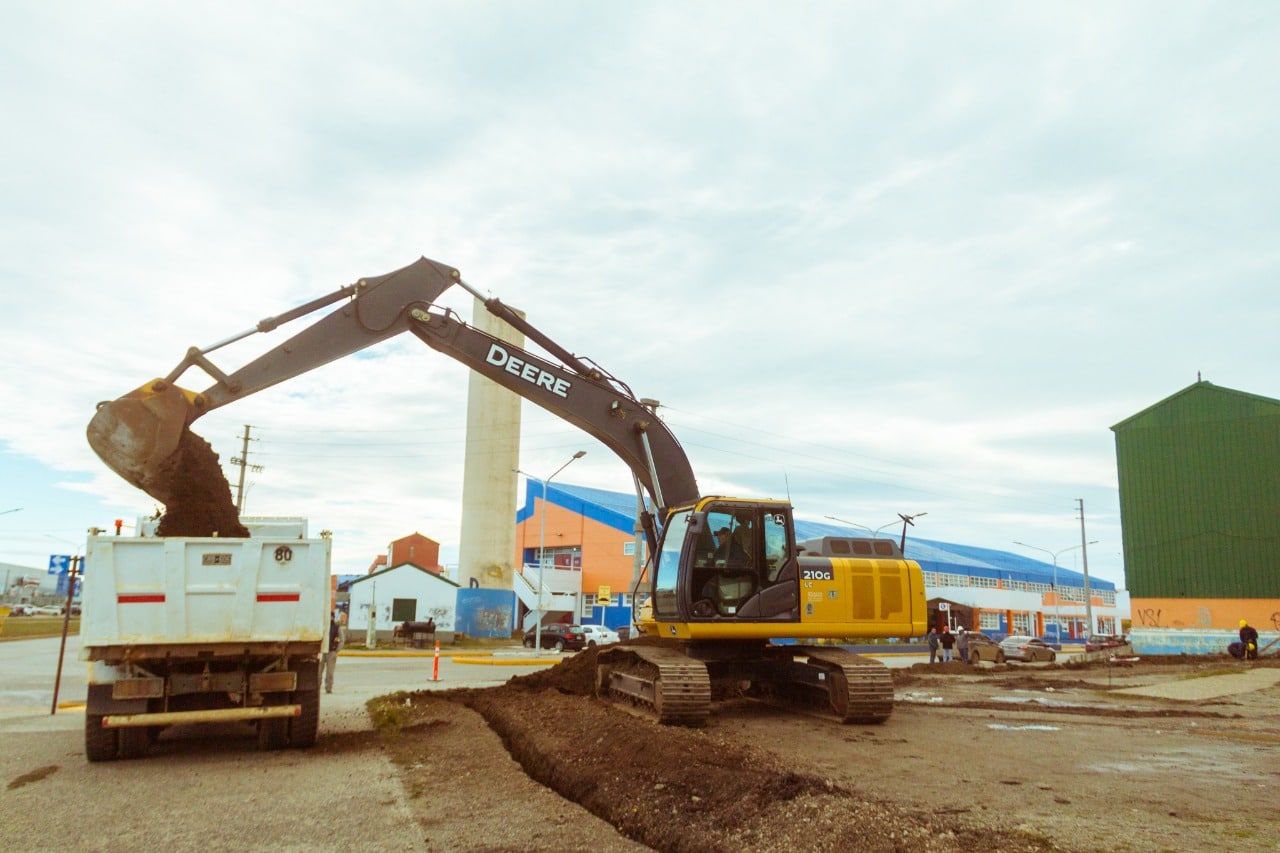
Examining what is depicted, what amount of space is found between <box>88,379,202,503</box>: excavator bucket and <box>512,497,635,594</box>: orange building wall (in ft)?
150

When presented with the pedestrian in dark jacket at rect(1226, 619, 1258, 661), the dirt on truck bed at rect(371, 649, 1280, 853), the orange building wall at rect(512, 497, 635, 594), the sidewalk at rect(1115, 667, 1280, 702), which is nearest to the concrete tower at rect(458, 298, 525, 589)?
the orange building wall at rect(512, 497, 635, 594)

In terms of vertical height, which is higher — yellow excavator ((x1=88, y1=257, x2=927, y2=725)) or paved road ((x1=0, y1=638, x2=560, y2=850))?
yellow excavator ((x1=88, y1=257, x2=927, y2=725))

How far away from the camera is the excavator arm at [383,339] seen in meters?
10.8

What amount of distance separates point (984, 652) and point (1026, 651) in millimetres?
1919

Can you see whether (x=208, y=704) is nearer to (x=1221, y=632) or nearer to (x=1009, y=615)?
(x=1221, y=632)

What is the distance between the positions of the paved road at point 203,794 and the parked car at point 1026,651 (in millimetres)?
30984

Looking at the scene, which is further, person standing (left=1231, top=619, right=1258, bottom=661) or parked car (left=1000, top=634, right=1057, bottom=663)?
parked car (left=1000, top=634, right=1057, bottom=663)

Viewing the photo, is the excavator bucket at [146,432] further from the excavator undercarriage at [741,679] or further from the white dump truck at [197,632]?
the excavator undercarriage at [741,679]

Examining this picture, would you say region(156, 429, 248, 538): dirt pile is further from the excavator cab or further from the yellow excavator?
the excavator cab

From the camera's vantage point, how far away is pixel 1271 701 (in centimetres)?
1783

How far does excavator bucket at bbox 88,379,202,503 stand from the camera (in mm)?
10562

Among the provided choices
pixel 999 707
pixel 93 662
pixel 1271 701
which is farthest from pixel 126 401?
pixel 1271 701

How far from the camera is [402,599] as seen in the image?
172 ft

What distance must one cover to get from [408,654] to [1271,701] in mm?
29660
